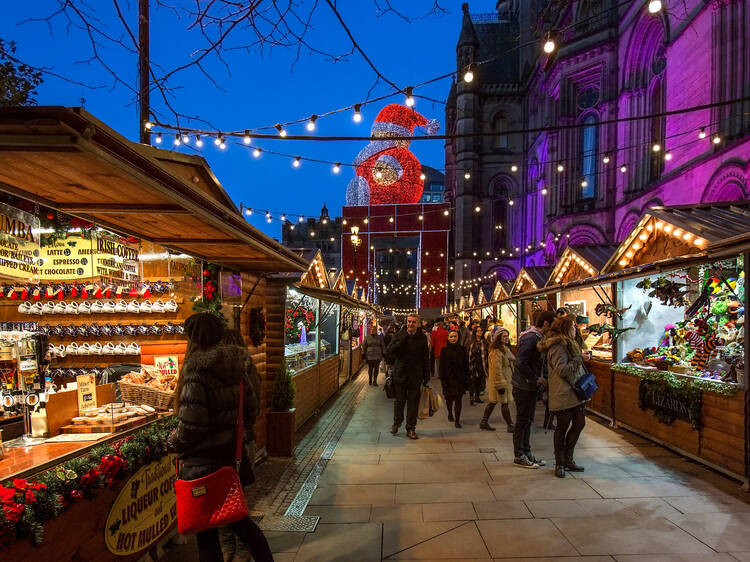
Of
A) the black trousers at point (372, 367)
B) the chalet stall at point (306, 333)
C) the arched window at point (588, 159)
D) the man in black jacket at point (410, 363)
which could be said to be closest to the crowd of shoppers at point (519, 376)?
the man in black jacket at point (410, 363)

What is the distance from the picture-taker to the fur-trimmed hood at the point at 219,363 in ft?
9.02

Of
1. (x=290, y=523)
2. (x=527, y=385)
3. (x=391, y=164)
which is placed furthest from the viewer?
(x=391, y=164)

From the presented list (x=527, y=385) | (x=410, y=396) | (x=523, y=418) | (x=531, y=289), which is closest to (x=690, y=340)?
(x=527, y=385)

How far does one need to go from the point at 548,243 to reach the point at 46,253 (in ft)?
87.9

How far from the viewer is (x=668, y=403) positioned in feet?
20.6

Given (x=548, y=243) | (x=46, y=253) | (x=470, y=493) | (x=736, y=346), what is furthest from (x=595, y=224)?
(x=46, y=253)

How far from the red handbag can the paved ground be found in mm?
1146

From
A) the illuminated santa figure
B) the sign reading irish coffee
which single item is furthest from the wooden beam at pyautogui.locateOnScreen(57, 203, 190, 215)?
the illuminated santa figure

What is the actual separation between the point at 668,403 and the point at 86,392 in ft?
22.3

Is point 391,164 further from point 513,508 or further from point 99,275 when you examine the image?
point 513,508

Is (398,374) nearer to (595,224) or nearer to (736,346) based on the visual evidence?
(736,346)

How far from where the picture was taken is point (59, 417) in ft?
12.0

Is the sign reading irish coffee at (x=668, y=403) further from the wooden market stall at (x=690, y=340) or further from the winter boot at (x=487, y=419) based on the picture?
the winter boot at (x=487, y=419)

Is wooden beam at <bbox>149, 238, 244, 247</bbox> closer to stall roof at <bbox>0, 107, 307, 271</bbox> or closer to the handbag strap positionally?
stall roof at <bbox>0, 107, 307, 271</bbox>
